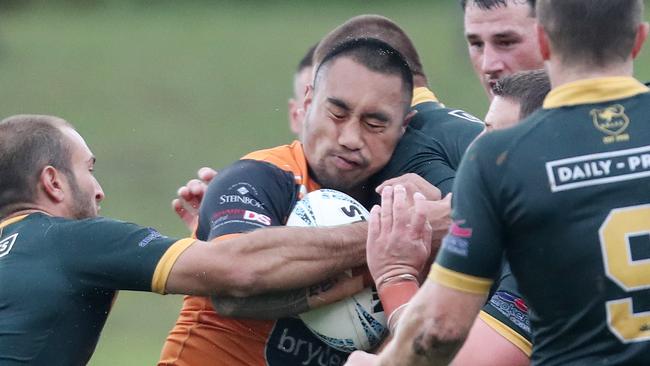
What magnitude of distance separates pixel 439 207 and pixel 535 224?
1.56 metres

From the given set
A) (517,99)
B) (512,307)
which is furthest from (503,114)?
(512,307)

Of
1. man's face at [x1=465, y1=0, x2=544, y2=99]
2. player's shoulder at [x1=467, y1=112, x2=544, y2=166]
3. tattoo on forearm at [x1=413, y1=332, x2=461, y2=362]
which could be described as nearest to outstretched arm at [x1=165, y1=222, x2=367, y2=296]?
tattoo on forearm at [x1=413, y1=332, x2=461, y2=362]

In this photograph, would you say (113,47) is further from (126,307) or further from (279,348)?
(279,348)

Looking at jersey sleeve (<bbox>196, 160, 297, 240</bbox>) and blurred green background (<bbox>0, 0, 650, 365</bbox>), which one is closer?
jersey sleeve (<bbox>196, 160, 297, 240</bbox>)

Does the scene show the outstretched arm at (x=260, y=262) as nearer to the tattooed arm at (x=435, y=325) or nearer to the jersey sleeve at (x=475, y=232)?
the tattooed arm at (x=435, y=325)

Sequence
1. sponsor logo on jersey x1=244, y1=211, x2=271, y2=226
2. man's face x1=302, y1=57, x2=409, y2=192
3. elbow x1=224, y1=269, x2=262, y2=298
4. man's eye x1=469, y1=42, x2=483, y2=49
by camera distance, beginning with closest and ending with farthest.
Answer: elbow x1=224, y1=269, x2=262, y2=298 < sponsor logo on jersey x1=244, y1=211, x2=271, y2=226 < man's face x1=302, y1=57, x2=409, y2=192 < man's eye x1=469, y1=42, x2=483, y2=49

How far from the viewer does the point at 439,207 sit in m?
6.18

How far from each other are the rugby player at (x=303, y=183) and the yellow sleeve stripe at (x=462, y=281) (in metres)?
1.43

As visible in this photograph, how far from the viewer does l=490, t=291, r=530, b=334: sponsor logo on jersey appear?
18.0 feet

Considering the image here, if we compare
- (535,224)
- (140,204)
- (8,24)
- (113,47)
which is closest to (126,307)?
(140,204)

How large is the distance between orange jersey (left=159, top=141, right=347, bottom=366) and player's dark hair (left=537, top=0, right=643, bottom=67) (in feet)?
6.26

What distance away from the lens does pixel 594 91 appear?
15.4 feet

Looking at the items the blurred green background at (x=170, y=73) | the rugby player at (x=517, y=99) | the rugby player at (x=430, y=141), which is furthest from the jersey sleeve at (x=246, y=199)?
the blurred green background at (x=170, y=73)

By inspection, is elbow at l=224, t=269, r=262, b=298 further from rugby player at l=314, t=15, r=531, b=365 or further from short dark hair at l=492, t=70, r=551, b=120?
short dark hair at l=492, t=70, r=551, b=120
